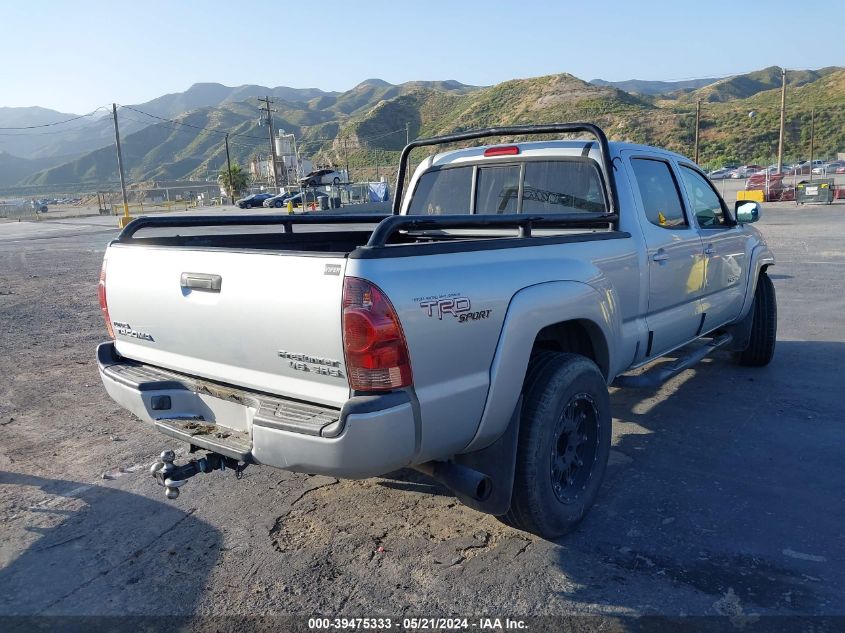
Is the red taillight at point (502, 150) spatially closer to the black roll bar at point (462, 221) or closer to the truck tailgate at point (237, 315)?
the black roll bar at point (462, 221)

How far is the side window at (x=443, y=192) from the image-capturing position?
489 cm

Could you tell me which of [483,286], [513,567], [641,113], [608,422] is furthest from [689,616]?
[641,113]

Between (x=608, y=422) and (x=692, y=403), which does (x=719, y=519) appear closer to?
(x=608, y=422)

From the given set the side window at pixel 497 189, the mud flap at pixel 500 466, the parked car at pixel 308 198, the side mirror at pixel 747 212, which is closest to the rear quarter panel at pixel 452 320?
the mud flap at pixel 500 466

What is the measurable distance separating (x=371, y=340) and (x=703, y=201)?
12.9 ft

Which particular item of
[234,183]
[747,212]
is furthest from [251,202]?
[747,212]

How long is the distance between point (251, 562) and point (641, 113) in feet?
310

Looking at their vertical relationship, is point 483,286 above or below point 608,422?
above

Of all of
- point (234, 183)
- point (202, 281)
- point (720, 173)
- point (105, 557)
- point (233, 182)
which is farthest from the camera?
point (234, 183)

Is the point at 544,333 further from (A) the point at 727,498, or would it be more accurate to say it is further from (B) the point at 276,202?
(B) the point at 276,202

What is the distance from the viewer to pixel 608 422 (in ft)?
12.0

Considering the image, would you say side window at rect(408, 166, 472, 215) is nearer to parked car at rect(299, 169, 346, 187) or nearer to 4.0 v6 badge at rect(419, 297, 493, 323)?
4.0 v6 badge at rect(419, 297, 493, 323)

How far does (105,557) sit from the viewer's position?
328cm

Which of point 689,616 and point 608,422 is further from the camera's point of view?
point 608,422
